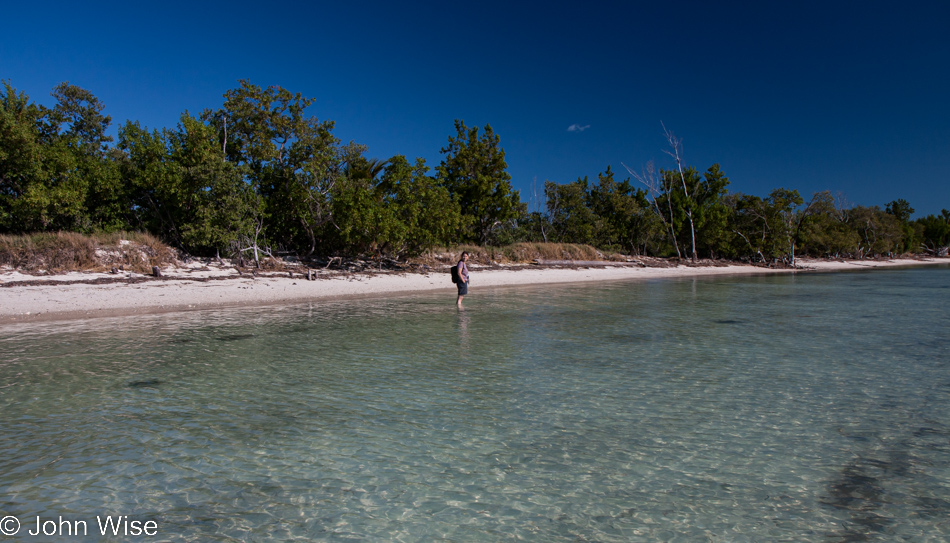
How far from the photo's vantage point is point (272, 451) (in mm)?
4742

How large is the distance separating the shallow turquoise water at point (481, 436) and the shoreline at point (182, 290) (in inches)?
134

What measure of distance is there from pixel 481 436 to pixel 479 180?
99.7 feet

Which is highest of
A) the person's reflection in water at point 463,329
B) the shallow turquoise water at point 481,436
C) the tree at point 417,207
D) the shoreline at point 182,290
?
the tree at point 417,207

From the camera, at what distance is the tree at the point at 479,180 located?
3472 centimetres

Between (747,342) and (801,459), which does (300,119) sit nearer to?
(747,342)

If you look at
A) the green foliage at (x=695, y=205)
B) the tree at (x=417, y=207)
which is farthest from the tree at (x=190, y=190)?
the green foliage at (x=695, y=205)

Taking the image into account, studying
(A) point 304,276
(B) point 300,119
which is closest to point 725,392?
(A) point 304,276

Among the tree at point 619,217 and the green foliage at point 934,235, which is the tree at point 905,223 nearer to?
the green foliage at point 934,235

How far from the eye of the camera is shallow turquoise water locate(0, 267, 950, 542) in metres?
3.60

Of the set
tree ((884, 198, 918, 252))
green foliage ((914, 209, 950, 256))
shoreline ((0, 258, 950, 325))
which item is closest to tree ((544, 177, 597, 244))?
shoreline ((0, 258, 950, 325))

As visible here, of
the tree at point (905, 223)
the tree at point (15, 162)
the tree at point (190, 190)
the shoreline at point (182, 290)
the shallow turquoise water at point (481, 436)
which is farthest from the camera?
the tree at point (905, 223)

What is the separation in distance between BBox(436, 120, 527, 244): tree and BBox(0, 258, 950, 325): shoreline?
30.8 feet

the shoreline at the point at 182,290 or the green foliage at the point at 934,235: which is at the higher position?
the green foliage at the point at 934,235

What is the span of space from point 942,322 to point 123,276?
26630 millimetres
